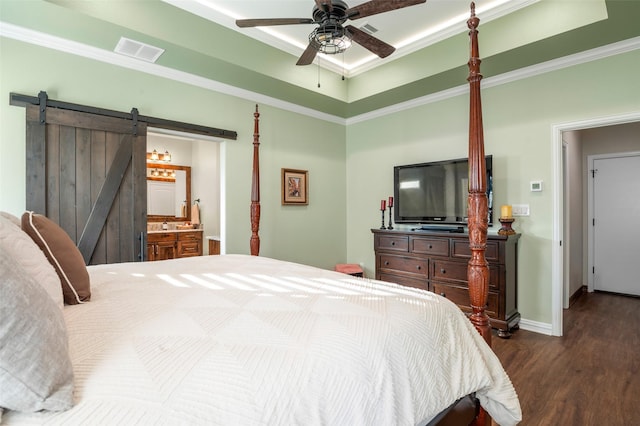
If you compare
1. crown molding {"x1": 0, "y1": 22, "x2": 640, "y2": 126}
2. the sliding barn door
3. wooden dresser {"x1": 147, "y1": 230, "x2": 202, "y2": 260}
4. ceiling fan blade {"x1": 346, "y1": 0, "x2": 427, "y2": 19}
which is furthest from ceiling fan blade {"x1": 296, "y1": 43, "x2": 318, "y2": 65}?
wooden dresser {"x1": 147, "y1": 230, "x2": 202, "y2": 260}

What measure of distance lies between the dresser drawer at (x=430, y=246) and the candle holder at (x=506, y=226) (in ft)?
1.74

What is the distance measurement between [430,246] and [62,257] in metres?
3.22

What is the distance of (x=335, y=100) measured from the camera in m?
4.25

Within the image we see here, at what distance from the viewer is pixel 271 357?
2.72 feet

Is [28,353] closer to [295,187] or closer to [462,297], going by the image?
[462,297]

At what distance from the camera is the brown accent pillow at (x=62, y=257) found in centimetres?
121

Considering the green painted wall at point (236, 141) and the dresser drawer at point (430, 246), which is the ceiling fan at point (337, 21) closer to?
the green painted wall at point (236, 141)

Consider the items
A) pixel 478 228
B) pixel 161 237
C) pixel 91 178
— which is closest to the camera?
pixel 478 228

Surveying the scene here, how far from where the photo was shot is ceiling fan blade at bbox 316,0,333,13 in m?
1.90

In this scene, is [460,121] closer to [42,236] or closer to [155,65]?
[155,65]

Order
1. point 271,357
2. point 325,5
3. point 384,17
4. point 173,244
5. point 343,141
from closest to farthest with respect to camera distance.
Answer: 1. point 271,357
2. point 325,5
3. point 384,17
4. point 343,141
5. point 173,244

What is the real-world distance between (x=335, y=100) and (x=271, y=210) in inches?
66.6

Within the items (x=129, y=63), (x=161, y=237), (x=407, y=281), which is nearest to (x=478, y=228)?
(x=407, y=281)

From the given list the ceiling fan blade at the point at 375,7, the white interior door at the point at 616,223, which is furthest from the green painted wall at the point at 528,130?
the white interior door at the point at 616,223
